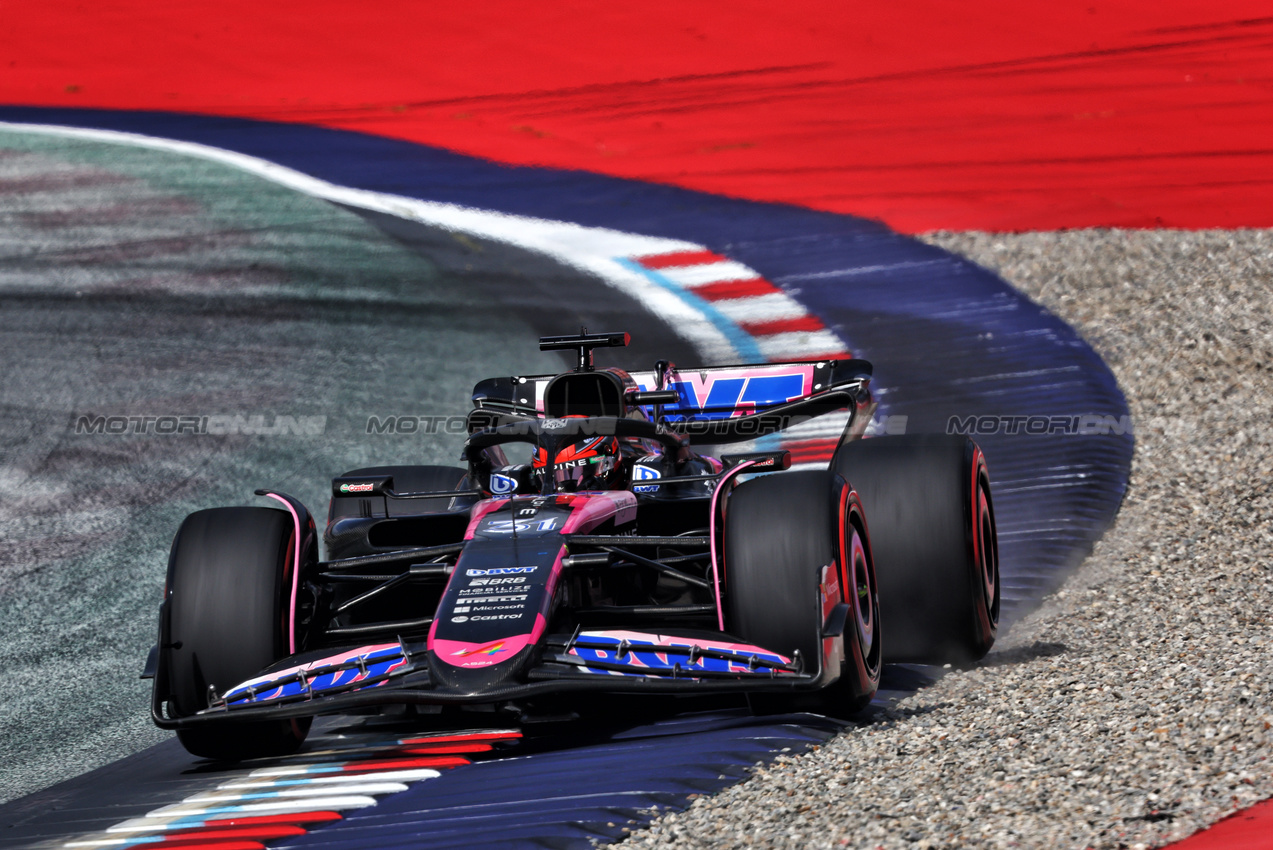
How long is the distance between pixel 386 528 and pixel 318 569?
0.76 meters

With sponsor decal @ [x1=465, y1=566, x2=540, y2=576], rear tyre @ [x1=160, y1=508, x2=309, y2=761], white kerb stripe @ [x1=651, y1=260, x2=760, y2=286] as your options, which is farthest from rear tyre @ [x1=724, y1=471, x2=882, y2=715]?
white kerb stripe @ [x1=651, y1=260, x2=760, y2=286]

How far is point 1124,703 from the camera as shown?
492cm

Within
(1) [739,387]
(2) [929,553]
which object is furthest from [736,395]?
(2) [929,553]

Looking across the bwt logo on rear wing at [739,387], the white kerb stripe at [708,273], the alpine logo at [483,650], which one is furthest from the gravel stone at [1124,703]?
the white kerb stripe at [708,273]

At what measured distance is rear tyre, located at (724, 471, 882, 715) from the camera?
207 inches

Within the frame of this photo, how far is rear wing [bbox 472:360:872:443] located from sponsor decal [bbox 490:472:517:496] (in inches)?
51.4

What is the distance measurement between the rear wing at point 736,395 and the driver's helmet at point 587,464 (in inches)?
39.5

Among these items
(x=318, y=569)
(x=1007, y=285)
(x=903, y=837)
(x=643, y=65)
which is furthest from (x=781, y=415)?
(x=643, y=65)

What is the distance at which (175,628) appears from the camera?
18.2ft

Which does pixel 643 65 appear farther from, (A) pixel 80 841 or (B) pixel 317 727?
(A) pixel 80 841

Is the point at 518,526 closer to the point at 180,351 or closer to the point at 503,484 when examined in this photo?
the point at 503,484

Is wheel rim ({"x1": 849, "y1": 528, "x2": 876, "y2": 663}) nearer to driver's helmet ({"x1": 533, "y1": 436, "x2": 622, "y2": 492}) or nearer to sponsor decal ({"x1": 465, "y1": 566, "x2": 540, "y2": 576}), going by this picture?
sponsor decal ({"x1": 465, "y1": 566, "x2": 540, "y2": 576})

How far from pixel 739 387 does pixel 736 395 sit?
52 mm

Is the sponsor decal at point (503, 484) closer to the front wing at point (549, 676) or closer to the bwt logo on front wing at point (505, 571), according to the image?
the bwt logo on front wing at point (505, 571)
